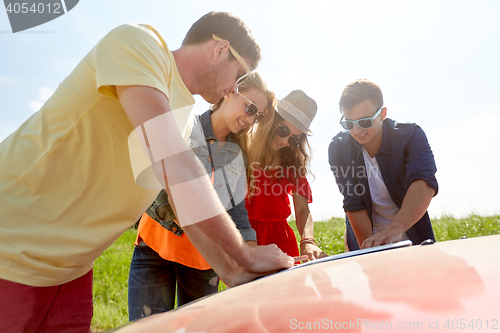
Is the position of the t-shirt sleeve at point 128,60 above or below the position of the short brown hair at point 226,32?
below

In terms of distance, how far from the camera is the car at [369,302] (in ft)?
1.92

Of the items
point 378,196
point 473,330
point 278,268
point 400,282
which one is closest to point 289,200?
point 378,196

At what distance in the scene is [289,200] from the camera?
301 cm

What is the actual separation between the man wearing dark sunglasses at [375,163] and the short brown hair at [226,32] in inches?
59.1

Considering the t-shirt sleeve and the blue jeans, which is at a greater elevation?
the t-shirt sleeve

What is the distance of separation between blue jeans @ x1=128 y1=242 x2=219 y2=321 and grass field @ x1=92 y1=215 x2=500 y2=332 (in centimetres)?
169

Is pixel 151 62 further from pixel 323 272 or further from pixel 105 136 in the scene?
pixel 323 272

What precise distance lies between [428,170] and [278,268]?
1.88 meters

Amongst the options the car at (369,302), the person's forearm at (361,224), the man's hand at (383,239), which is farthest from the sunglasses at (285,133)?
the car at (369,302)

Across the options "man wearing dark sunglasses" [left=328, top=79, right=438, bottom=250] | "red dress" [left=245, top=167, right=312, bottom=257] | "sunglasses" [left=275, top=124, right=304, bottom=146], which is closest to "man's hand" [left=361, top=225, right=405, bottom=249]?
"man wearing dark sunglasses" [left=328, top=79, right=438, bottom=250]

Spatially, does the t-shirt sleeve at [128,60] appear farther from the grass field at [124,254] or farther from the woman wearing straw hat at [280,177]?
the grass field at [124,254]

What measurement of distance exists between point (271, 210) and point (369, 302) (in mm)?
2163

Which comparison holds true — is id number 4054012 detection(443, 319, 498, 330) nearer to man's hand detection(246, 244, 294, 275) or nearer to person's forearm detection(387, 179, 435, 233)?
man's hand detection(246, 244, 294, 275)

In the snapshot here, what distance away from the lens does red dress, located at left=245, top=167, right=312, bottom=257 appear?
2.81m
